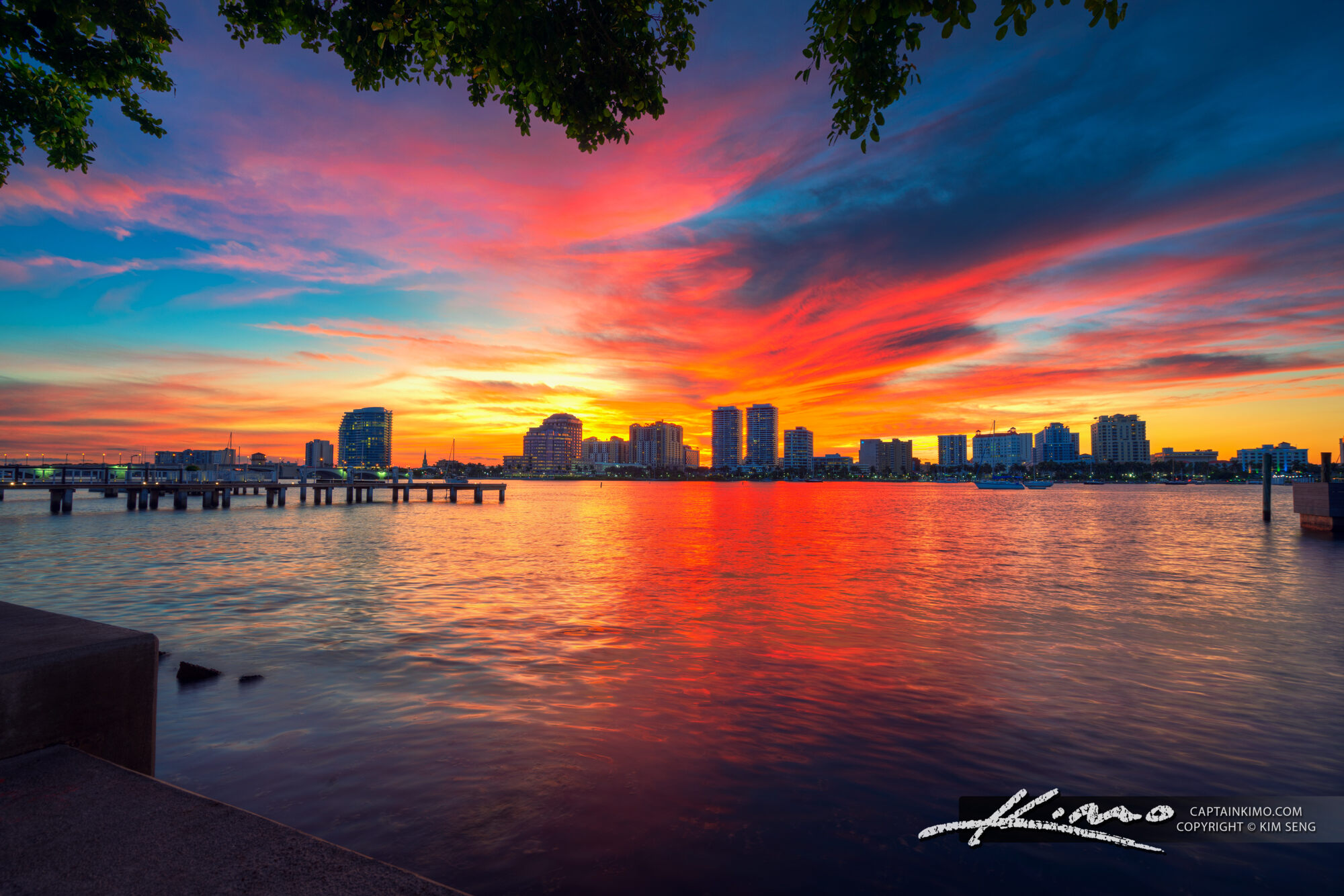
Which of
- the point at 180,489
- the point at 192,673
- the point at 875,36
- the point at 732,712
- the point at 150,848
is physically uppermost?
the point at 875,36

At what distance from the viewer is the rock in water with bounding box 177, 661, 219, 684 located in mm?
11219

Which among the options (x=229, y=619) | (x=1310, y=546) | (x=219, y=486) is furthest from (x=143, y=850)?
(x=219, y=486)

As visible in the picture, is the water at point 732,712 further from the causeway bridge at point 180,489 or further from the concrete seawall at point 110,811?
the causeway bridge at point 180,489

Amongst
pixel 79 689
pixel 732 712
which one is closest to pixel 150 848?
pixel 79 689

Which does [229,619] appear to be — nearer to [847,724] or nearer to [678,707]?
[678,707]

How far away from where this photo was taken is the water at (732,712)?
237 inches

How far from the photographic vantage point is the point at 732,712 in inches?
392

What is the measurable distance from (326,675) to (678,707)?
6708 millimetres
